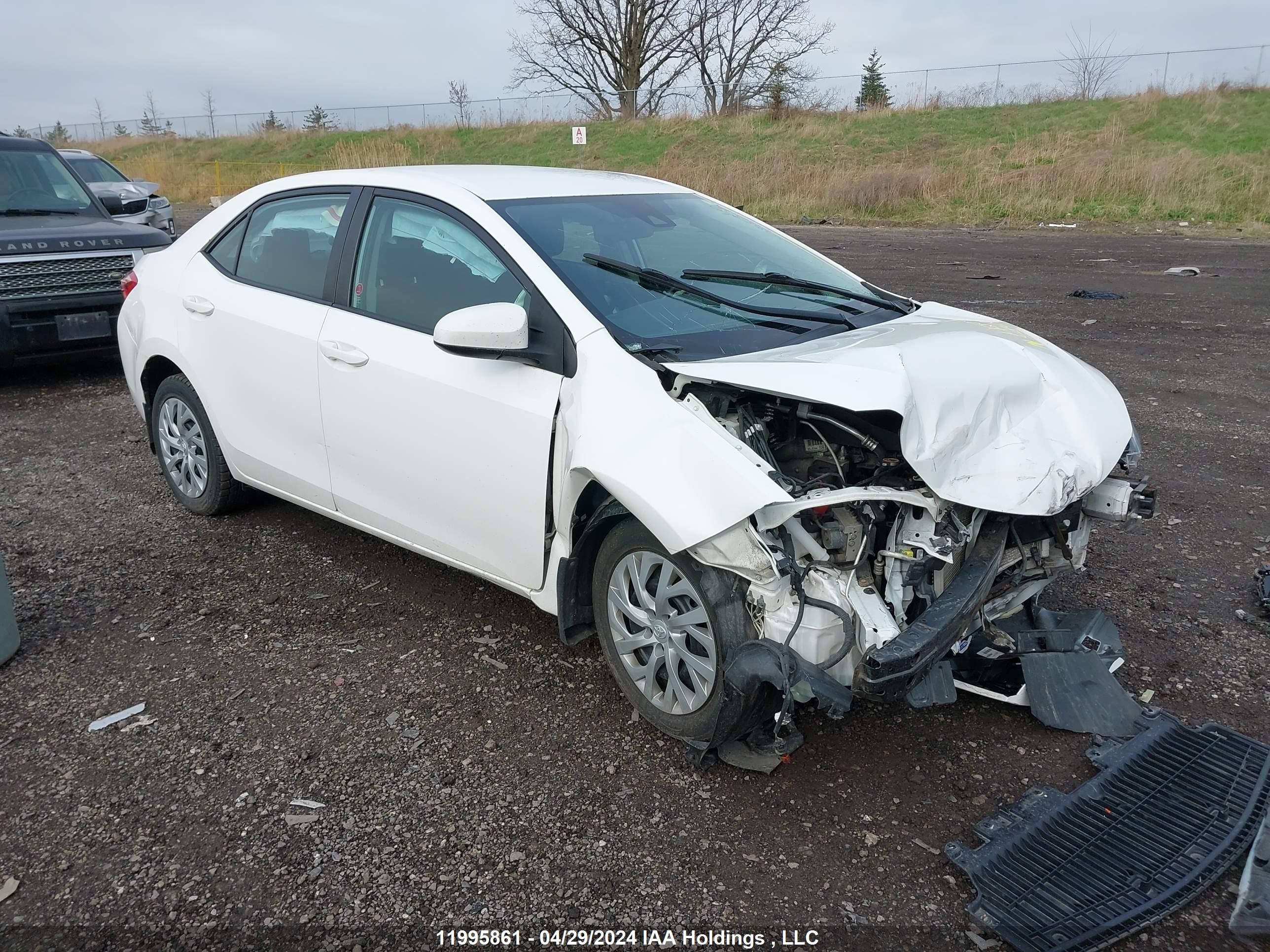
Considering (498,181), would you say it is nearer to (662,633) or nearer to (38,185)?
(662,633)

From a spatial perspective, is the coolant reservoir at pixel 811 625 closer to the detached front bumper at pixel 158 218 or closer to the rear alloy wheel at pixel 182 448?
the rear alloy wheel at pixel 182 448

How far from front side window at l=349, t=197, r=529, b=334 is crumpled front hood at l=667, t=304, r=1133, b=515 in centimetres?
95

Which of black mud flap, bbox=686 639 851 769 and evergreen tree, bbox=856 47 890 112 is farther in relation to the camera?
evergreen tree, bbox=856 47 890 112

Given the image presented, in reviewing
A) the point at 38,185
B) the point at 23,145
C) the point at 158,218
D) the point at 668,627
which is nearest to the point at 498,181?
the point at 668,627

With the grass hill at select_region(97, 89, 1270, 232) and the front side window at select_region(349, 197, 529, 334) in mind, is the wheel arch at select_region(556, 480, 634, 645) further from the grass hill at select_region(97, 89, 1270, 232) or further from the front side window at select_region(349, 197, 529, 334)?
the grass hill at select_region(97, 89, 1270, 232)

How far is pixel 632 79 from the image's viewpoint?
Result: 1785 inches

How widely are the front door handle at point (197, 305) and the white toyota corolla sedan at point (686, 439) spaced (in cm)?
12

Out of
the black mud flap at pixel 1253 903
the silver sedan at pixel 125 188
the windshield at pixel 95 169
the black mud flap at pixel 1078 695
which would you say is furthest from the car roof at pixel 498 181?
the windshield at pixel 95 169

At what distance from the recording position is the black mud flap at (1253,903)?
7.66ft

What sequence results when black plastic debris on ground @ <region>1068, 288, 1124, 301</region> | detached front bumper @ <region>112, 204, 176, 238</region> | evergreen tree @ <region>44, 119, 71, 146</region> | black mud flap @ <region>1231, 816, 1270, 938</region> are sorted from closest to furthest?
black mud flap @ <region>1231, 816, 1270, 938</region> → black plastic debris on ground @ <region>1068, 288, 1124, 301</region> → detached front bumper @ <region>112, 204, 176, 238</region> → evergreen tree @ <region>44, 119, 71, 146</region>

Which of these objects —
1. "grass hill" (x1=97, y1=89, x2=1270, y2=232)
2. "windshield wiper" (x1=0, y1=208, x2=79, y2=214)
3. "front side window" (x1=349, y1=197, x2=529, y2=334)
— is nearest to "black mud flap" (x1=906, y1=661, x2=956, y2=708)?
"front side window" (x1=349, y1=197, x2=529, y2=334)

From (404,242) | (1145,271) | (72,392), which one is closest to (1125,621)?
(404,242)

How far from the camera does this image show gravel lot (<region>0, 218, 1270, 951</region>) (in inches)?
98.9

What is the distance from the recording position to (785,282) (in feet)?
12.9
